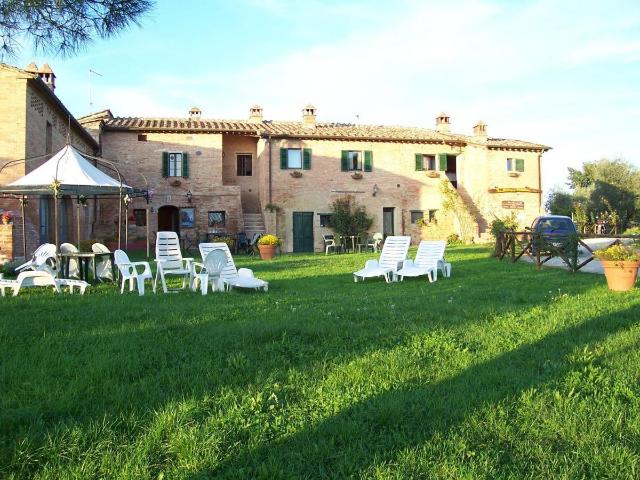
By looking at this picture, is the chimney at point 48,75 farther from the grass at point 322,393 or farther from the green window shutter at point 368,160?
the grass at point 322,393

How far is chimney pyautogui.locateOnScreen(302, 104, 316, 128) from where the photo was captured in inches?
1034

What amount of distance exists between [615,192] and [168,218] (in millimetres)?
29660

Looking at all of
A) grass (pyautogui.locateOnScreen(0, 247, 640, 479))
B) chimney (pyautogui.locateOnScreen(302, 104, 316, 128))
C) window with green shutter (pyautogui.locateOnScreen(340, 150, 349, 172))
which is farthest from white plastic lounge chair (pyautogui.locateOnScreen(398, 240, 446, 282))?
chimney (pyautogui.locateOnScreen(302, 104, 316, 128))

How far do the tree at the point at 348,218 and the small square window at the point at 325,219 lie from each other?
244 mm

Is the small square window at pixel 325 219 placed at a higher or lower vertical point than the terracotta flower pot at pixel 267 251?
higher

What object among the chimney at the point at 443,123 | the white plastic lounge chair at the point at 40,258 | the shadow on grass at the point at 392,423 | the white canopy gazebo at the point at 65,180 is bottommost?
the shadow on grass at the point at 392,423

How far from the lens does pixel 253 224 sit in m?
24.2

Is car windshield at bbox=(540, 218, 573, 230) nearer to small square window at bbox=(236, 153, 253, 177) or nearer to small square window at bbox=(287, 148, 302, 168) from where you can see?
small square window at bbox=(287, 148, 302, 168)

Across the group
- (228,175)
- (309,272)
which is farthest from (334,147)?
(309,272)

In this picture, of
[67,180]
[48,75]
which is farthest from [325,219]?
[67,180]

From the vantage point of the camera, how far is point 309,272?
11742 millimetres

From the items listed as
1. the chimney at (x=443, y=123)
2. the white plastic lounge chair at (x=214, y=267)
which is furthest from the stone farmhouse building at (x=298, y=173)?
the white plastic lounge chair at (x=214, y=267)

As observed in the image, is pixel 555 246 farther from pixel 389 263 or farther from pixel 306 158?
pixel 306 158

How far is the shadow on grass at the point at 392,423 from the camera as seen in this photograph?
7.54ft
